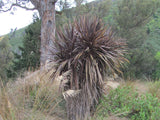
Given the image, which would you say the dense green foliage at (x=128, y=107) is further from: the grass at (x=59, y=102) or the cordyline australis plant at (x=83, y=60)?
the cordyline australis plant at (x=83, y=60)

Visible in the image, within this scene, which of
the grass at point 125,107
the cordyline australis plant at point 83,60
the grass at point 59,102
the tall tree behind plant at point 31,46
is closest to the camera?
the grass at point 59,102

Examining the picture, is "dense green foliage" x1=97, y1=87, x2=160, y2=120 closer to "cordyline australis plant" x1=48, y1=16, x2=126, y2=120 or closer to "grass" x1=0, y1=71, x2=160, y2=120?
"grass" x1=0, y1=71, x2=160, y2=120

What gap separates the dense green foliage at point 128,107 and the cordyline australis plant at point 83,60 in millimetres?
543

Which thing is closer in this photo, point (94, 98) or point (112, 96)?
point (94, 98)

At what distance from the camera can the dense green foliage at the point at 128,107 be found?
4.65 m

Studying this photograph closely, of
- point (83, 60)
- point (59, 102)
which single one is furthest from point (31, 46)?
point (83, 60)

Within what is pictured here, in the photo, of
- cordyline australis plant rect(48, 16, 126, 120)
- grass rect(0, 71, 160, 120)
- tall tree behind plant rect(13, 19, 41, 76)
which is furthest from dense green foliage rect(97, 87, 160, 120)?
tall tree behind plant rect(13, 19, 41, 76)

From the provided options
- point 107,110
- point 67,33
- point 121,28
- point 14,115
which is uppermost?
point 121,28

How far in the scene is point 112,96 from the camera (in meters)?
5.68

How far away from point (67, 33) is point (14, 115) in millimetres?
2924

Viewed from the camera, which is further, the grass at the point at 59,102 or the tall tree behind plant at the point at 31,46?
the tall tree behind plant at the point at 31,46

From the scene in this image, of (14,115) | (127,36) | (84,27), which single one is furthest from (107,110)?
(127,36)

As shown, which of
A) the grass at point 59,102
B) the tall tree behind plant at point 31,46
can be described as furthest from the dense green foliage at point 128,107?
the tall tree behind plant at point 31,46

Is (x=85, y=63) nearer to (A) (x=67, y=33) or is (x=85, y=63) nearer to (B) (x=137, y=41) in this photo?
(A) (x=67, y=33)
